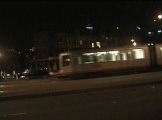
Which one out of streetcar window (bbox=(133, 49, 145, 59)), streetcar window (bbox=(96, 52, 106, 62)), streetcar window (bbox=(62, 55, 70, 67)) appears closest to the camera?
streetcar window (bbox=(96, 52, 106, 62))

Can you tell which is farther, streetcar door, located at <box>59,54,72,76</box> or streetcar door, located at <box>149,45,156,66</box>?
streetcar door, located at <box>149,45,156,66</box>

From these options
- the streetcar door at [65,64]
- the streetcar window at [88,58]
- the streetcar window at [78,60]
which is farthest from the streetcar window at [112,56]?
the streetcar door at [65,64]

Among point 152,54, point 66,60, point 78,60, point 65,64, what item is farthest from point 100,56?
point 152,54

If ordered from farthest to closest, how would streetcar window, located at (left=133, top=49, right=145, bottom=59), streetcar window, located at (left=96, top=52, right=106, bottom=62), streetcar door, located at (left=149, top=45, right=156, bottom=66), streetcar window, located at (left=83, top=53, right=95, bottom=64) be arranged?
streetcar door, located at (left=149, top=45, right=156, bottom=66) → streetcar window, located at (left=133, top=49, right=145, bottom=59) → streetcar window, located at (left=96, top=52, right=106, bottom=62) → streetcar window, located at (left=83, top=53, right=95, bottom=64)

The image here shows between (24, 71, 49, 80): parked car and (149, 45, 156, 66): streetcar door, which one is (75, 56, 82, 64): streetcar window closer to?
(149, 45, 156, 66): streetcar door

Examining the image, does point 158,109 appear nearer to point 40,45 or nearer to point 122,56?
point 122,56

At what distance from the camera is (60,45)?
72562mm

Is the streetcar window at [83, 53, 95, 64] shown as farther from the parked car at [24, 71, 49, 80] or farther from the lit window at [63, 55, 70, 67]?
the parked car at [24, 71, 49, 80]

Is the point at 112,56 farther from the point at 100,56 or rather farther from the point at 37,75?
the point at 37,75

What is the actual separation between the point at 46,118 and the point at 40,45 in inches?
2612

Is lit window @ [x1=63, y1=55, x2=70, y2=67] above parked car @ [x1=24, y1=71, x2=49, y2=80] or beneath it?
above

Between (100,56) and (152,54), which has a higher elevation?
(100,56)

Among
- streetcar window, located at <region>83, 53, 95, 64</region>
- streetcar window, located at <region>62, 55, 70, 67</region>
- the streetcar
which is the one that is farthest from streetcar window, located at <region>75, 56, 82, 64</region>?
streetcar window, located at <region>62, 55, 70, 67</region>

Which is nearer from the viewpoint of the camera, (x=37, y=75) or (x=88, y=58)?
(x=88, y=58)
